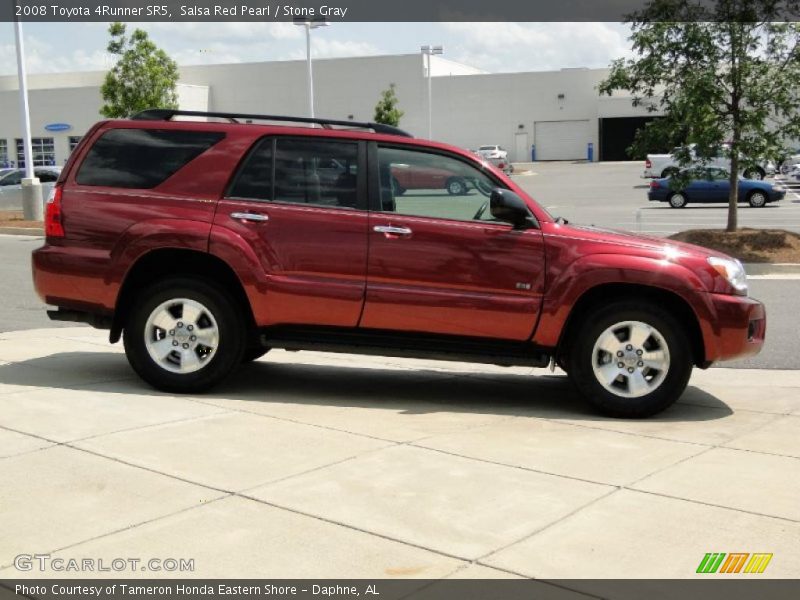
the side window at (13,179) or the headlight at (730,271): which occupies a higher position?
the side window at (13,179)

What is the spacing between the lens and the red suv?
22.5ft

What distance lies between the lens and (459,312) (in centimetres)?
692

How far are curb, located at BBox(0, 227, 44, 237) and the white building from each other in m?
49.5

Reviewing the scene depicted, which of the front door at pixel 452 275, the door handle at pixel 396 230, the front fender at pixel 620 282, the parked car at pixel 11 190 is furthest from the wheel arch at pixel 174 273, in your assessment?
the parked car at pixel 11 190

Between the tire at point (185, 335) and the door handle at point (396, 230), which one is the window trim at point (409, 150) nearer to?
the door handle at point (396, 230)

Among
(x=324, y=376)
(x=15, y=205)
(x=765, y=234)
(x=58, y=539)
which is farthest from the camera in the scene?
(x=15, y=205)

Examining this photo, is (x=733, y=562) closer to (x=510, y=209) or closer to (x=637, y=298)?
(x=637, y=298)

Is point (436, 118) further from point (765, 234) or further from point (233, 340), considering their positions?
point (233, 340)

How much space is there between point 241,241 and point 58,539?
3.09m

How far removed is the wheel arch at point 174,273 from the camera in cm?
721

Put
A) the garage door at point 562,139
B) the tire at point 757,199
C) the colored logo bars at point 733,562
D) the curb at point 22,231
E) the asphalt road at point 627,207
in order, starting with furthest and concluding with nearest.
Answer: the garage door at point 562,139, the tire at point 757,199, the asphalt road at point 627,207, the curb at point 22,231, the colored logo bars at point 733,562

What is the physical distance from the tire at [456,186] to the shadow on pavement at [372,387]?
1.51 m

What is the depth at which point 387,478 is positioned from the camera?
5293mm

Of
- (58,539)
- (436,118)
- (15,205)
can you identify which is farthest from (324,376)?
(436,118)
